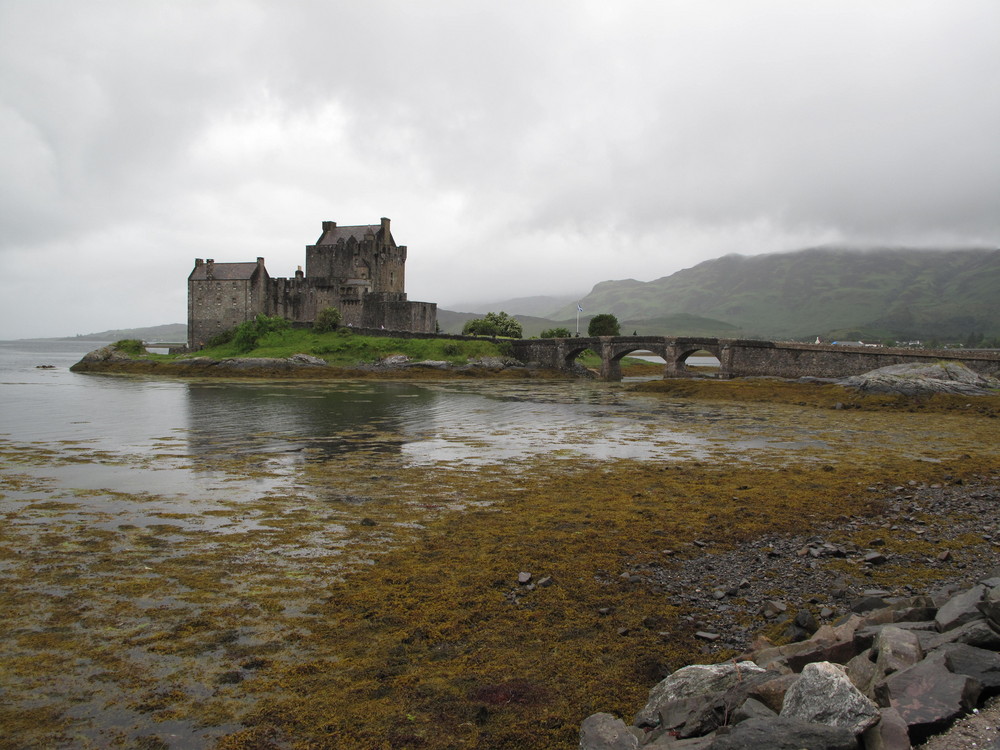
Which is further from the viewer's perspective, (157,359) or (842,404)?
(157,359)

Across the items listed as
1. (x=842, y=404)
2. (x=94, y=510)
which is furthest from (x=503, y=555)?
(x=842, y=404)

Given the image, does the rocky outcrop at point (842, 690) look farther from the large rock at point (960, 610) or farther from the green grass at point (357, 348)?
the green grass at point (357, 348)

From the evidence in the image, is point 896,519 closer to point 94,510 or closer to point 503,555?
point 503,555

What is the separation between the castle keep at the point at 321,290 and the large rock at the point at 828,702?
70913 millimetres

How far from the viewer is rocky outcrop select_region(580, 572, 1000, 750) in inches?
175

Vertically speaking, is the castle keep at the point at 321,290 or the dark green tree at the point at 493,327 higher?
the castle keep at the point at 321,290

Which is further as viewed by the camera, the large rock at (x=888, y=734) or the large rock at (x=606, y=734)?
the large rock at (x=606, y=734)

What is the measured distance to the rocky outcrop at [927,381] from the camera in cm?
3878

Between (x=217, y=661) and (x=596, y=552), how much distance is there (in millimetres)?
5989

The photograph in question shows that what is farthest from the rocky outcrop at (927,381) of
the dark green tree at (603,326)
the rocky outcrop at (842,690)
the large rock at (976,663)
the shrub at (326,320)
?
the shrub at (326,320)

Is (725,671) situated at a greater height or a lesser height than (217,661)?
greater

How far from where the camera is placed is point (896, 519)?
12.5 meters

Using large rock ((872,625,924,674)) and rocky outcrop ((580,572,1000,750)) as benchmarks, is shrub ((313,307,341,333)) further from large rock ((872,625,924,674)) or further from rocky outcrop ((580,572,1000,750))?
large rock ((872,625,924,674))

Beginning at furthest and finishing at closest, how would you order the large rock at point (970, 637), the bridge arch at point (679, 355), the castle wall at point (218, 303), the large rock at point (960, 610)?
the castle wall at point (218, 303) < the bridge arch at point (679, 355) < the large rock at point (960, 610) < the large rock at point (970, 637)
